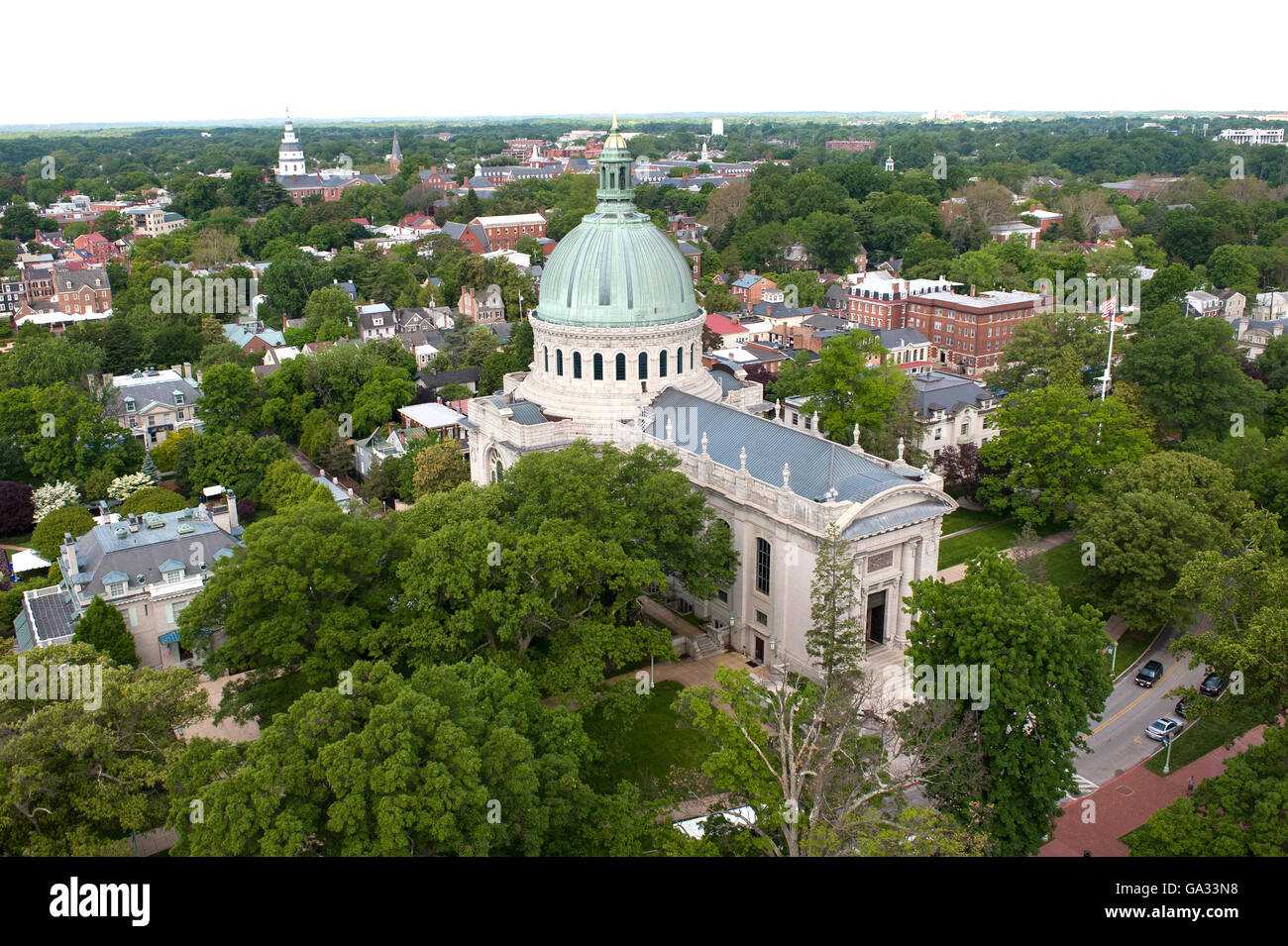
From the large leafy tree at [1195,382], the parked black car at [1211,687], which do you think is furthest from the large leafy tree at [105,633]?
the large leafy tree at [1195,382]

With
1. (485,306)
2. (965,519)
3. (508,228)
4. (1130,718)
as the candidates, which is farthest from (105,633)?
(508,228)

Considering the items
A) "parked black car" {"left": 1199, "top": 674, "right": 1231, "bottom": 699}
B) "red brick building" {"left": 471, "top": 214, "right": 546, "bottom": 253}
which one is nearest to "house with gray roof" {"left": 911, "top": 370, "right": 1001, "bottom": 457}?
"parked black car" {"left": 1199, "top": 674, "right": 1231, "bottom": 699}

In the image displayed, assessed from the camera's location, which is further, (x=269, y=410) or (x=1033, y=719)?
(x=269, y=410)

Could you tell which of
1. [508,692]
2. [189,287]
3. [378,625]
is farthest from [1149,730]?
[189,287]

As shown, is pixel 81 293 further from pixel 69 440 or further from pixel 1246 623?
pixel 1246 623

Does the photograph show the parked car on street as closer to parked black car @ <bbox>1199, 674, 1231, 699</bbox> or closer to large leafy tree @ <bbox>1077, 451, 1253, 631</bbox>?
parked black car @ <bbox>1199, 674, 1231, 699</bbox>

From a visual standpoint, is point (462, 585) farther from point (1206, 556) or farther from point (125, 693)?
point (1206, 556)

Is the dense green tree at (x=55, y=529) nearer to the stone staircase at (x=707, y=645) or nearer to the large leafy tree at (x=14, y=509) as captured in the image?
the large leafy tree at (x=14, y=509)
